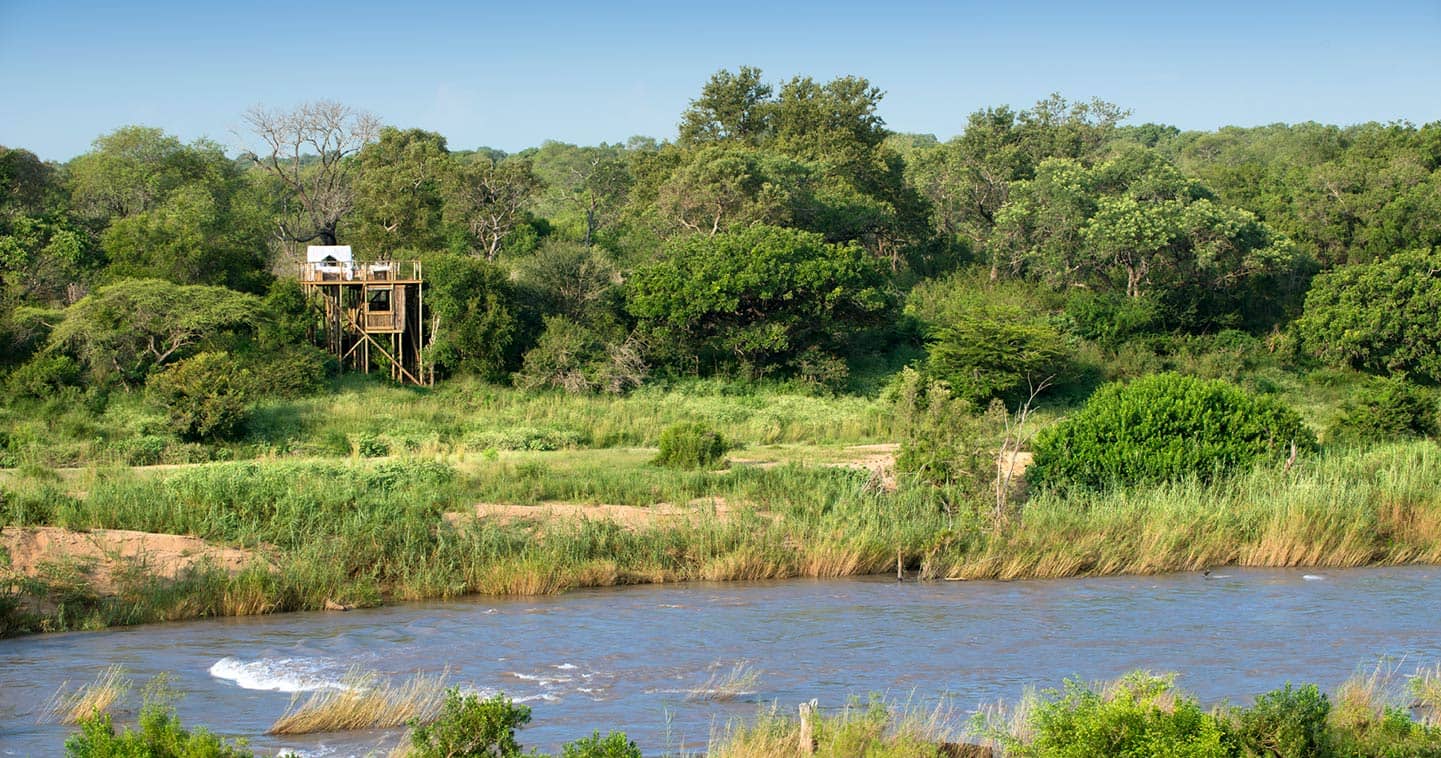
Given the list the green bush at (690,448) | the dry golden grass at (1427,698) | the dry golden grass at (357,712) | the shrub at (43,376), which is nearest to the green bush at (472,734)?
the dry golden grass at (357,712)

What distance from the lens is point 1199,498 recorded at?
21.6m

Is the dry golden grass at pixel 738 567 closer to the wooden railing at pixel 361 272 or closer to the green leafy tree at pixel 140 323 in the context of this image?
the green leafy tree at pixel 140 323

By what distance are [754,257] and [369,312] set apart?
9801 mm

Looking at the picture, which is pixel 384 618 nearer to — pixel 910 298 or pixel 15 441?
pixel 15 441

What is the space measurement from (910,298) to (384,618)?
2856 centimetres

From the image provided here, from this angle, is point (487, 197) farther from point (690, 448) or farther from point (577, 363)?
point (690, 448)

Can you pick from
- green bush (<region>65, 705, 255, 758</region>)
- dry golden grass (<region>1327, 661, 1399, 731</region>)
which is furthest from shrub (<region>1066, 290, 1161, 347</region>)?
green bush (<region>65, 705, 255, 758</region>)

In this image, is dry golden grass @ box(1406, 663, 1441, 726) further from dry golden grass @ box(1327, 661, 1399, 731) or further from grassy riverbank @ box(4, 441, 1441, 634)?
grassy riverbank @ box(4, 441, 1441, 634)

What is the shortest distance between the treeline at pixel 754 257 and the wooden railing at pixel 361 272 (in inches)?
21.4

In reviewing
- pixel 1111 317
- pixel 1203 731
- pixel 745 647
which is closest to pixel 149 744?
pixel 1203 731

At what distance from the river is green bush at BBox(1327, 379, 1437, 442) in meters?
7.15

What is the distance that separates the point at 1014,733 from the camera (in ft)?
36.4

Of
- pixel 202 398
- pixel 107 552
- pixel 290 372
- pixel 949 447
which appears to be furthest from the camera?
pixel 290 372

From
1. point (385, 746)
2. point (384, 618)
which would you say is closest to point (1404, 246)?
point (384, 618)
